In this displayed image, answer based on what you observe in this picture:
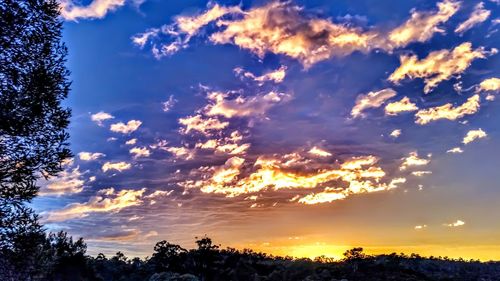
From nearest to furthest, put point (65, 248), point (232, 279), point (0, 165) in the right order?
point (0, 165)
point (65, 248)
point (232, 279)

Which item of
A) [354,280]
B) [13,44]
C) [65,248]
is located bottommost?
[354,280]

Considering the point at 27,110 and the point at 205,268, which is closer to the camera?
the point at 27,110

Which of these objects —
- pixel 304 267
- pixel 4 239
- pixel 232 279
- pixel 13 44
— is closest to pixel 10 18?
pixel 13 44

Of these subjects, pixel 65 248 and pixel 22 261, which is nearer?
pixel 22 261

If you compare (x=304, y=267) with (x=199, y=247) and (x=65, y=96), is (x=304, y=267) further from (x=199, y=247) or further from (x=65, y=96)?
(x=65, y=96)

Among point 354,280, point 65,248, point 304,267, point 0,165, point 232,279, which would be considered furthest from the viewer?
point 304,267

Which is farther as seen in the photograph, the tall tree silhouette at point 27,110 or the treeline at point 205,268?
the treeline at point 205,268

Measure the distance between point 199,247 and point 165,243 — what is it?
740 centimetres

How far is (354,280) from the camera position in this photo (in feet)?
307

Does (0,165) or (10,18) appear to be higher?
Result: (10,18)

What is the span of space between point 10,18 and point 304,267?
325 feet

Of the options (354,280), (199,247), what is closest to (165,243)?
(199,247)

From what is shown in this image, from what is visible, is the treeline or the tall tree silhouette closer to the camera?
the tall tree silhouette

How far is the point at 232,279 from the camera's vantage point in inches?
3396
